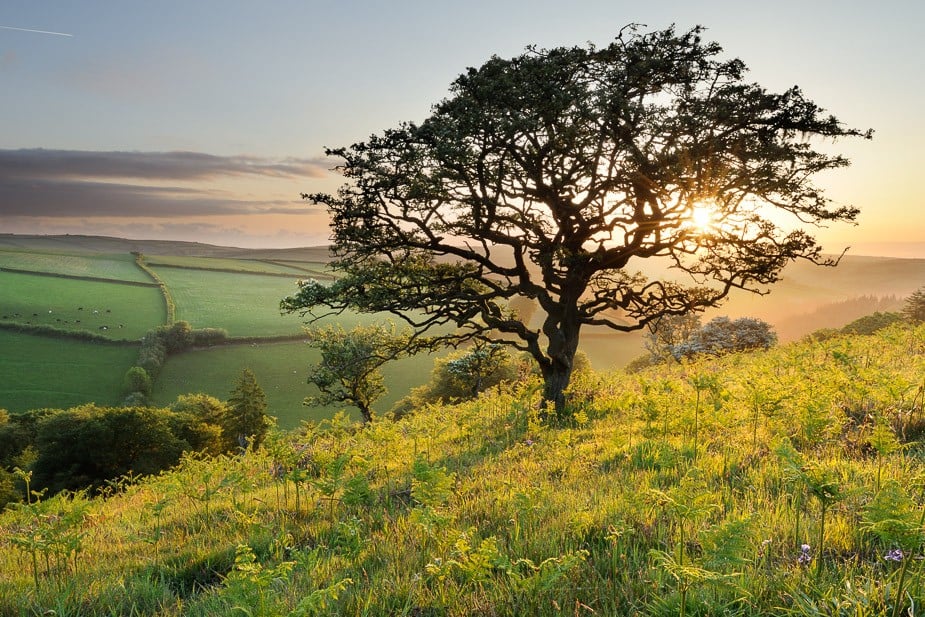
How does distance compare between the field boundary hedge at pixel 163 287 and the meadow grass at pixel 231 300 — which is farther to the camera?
the field boundary hedge at pixel 163 287

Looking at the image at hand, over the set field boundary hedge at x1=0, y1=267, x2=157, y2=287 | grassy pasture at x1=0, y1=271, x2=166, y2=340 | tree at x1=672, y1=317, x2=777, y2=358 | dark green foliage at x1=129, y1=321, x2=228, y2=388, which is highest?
tree at x1=672, y1=317, x2=777, y2=358

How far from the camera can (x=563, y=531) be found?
4.84 metres

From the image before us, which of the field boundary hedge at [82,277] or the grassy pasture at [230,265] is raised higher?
the grassy pasture at [230,265]

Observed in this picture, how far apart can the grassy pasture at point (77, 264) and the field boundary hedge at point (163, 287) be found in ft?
5.34

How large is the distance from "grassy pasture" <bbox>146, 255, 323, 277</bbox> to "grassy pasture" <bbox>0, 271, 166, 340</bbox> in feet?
104

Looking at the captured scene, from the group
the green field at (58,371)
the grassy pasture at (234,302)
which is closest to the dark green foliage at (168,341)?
the grassy pasture at (234,302)

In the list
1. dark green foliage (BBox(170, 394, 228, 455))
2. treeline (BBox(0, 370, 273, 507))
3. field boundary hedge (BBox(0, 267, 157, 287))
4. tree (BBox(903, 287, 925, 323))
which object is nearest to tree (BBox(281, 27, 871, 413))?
treeline (BBox(0, 370, 273, 507))

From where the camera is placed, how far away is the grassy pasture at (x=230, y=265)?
525 ft

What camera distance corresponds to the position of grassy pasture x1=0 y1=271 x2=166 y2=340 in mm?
103062

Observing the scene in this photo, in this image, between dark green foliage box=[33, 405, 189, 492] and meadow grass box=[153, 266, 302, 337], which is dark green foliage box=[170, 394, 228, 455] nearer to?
dark green foliage box=[33, 405, 189, 492]

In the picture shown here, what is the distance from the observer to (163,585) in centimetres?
479

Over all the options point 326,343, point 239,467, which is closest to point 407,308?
point 239,467

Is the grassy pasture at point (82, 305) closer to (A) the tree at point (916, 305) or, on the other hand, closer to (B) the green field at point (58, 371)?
(B) the green field at point (58, 371)

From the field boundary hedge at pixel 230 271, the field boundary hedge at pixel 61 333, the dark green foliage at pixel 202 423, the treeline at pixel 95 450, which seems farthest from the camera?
the field boundary hedge at pixel 230 271
